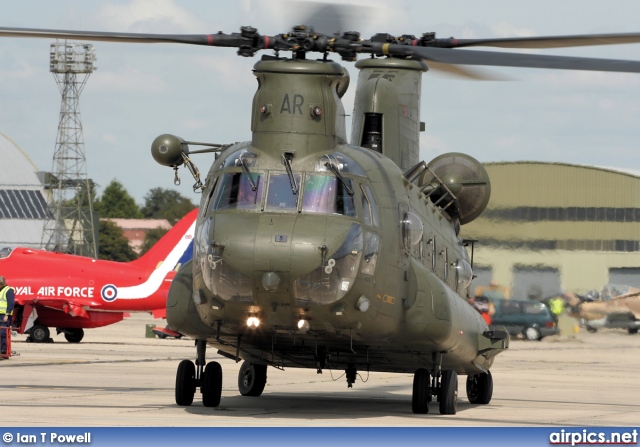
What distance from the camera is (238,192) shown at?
1412cm

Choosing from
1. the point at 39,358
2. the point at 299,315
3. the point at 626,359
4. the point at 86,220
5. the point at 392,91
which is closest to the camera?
the point at 299,315

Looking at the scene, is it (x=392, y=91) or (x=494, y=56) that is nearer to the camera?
(x=494, y=56)

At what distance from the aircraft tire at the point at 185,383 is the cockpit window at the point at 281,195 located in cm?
291

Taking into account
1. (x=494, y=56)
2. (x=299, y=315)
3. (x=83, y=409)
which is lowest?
(x=83, y=409)

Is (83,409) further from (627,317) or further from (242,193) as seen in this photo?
(627,317)

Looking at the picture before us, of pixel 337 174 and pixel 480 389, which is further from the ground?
pixel 337 174

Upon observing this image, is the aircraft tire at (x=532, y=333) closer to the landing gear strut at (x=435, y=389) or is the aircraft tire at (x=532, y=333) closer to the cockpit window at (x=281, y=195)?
the landing gear strut at (x=435, y=389)

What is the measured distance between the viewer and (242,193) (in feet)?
46.2

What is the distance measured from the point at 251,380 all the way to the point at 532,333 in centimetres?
2653

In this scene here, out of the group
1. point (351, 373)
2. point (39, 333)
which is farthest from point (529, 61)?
point (39, 333)

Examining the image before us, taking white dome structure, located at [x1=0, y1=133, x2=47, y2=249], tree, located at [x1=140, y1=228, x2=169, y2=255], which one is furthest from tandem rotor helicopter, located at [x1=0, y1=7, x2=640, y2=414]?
tree, located at [x1=140, y1=228, x2=169, y2=255]

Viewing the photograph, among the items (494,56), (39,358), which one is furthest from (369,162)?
(39,358)

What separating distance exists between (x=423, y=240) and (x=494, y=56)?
387cm

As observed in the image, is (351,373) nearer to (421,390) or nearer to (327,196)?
(421,390)
